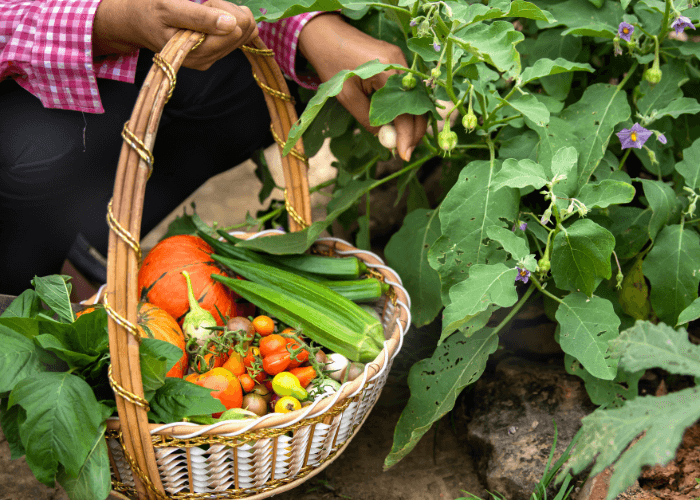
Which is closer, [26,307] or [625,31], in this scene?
[26,307]

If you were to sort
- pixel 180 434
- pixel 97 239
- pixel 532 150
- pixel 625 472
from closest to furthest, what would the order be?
pixel 625 472 → pixel 180 434 → pixel 532 150 → pixel 97 239

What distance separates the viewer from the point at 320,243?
1.61 m

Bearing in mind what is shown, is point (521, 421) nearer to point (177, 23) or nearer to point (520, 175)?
point (520, 175)

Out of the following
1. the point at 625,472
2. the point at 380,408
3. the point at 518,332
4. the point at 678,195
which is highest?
the point at 625,472

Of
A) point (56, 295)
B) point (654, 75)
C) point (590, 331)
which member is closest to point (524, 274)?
point (590, 331)

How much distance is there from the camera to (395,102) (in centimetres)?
120

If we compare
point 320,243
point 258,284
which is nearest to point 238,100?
point 320,243

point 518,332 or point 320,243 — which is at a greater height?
point 320,243

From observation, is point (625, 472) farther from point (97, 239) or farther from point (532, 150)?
point (97, 239)

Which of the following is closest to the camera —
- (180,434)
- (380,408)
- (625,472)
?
(625,472)

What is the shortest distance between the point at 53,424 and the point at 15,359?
0.48ft

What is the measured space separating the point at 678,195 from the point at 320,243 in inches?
36.2

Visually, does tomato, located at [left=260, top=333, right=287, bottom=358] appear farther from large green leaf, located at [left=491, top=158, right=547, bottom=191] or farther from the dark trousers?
the dark trousers

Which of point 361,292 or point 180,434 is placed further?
point 361,292
